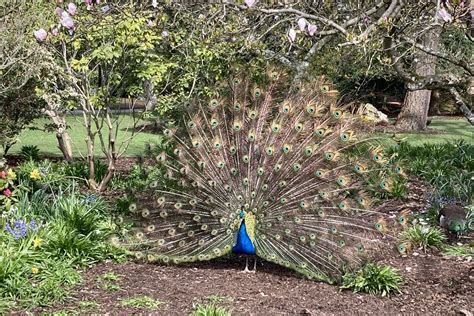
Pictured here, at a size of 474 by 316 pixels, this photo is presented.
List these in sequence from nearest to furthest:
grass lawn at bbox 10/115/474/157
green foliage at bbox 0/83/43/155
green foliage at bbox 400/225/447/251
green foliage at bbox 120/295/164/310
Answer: green foliage at bbox 120/295/164/310 < green foliage at bbox 400/225/447/251 < green foliage at bbox 0/83/43/155 < grass lawn at bbox 10/115/474/157

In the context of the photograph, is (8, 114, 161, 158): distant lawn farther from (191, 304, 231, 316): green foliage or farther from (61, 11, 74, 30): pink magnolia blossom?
(191, 304, 231, 316): green foliage

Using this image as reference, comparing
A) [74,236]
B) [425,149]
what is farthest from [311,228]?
[425,149]

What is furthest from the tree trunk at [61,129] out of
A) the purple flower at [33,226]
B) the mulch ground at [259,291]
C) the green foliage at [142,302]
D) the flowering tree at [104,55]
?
the green foliage at [142,302]

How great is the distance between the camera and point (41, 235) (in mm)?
6160

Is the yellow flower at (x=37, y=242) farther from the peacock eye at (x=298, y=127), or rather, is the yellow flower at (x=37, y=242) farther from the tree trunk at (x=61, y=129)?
the tree trunk at (x=61, y=129)

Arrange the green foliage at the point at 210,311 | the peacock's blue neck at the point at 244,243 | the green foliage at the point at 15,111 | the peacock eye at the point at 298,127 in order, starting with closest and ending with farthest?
1. the green foliage at the point at 210,311
2. the peacock's blue neck at the point at 244,243
3. the peacock eye at the point at 298,127
4. the green foliage at the point at 15,111

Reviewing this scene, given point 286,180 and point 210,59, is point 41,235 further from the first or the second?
point 210,59

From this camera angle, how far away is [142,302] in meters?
5.21

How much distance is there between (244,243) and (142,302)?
1.12 m

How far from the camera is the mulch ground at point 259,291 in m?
5.22

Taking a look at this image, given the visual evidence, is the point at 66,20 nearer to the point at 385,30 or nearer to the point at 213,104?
the point at 213,104

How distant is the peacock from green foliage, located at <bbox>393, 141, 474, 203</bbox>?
249 cm

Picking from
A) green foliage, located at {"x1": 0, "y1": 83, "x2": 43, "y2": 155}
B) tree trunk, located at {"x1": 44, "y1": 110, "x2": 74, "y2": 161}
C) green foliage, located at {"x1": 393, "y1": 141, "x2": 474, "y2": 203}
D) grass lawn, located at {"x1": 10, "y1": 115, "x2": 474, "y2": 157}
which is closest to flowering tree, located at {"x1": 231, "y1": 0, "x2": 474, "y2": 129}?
green foliage, located at {"x1": 393, "y1": 141, "x2": 474, "y2": 203}

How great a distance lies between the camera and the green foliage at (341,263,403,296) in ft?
18.6
